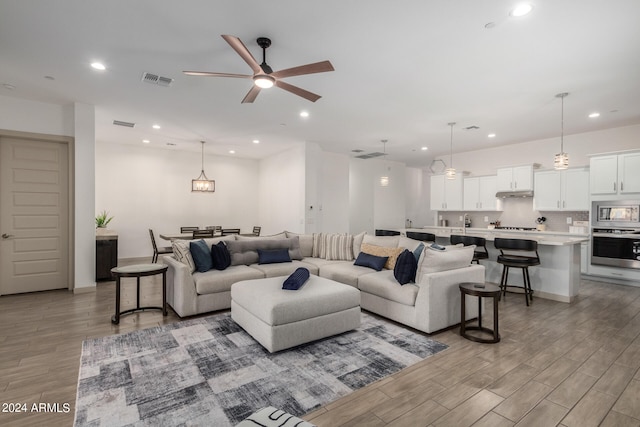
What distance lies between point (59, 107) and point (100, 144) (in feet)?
9.02

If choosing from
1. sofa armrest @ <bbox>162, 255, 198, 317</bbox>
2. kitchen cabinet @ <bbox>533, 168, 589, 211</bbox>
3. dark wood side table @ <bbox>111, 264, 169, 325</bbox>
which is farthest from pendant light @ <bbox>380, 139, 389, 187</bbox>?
dark wood side table @ <bbox>111, 264, 169, 325</bbox>

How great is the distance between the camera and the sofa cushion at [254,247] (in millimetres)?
4664

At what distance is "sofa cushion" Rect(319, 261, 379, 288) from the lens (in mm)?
4215

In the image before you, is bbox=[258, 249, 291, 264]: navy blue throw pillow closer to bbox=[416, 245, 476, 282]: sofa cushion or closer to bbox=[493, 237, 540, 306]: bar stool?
bbox=[416, 245, 476, 282]: sofa cushion

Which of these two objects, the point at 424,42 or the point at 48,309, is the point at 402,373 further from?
the point at 48,309

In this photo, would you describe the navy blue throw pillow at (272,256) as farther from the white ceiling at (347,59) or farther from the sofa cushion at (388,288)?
the white ceiling at (347,59)

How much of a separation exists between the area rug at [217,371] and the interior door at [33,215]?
2957 mm

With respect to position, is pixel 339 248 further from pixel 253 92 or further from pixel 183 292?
pixel 253 92

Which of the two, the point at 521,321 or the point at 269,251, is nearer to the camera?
the point at 521,321

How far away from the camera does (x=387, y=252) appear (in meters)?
4.48

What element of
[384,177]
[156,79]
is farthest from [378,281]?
[384,177]

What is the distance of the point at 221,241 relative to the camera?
179 inches

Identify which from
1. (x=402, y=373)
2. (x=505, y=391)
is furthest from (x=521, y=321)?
(x=402, y=373)

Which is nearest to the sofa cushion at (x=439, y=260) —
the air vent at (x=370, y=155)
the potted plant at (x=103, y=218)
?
the air vent at (x=370, y=155)
